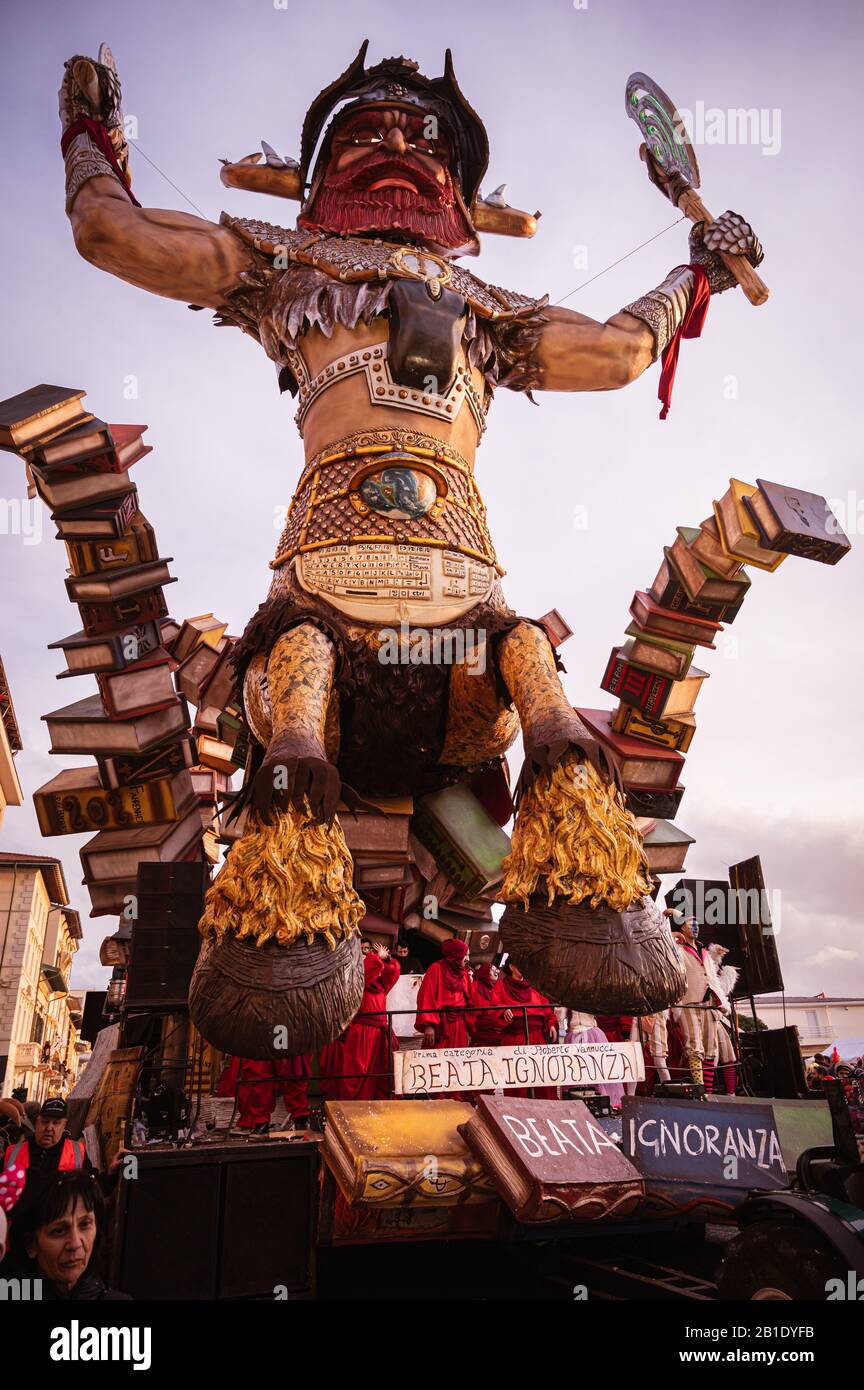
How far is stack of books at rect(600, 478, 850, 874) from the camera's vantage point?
5746 mm

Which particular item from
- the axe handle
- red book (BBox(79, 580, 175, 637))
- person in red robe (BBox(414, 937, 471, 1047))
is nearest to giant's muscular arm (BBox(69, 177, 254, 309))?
red book (BBox(79, 580, 175, 637))

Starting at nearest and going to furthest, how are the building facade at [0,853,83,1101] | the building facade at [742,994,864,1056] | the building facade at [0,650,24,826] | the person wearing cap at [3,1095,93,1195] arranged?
the person wearing cap at [3,1095,93,1195]
the building facade at [0,650,24,826]
the building facade at [0,853,83,1101]
the building facade at [742,994,864,1056]

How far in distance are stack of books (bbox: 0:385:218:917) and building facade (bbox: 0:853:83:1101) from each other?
1992cm

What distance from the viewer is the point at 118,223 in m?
4.62

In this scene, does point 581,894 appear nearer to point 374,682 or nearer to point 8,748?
point 374,682

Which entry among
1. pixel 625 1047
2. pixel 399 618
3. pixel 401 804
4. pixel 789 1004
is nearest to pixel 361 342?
pixel 399 618

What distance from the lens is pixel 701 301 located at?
5.72 m

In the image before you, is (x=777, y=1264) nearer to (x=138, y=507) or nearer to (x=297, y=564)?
(x=297, y=564)

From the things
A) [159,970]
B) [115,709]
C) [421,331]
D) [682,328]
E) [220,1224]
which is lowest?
[220,1224]

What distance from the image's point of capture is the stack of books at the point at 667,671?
18.9ft

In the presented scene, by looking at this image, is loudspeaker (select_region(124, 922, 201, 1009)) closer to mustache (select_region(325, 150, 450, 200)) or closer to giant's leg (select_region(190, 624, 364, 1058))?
giant's leg (select_region(190, 624, 364, 1058))

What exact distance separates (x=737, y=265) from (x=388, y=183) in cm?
214

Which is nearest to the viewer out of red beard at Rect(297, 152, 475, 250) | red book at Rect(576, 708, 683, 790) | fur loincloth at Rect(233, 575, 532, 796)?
fur loincloth at Rect(233, 575, 532, 796)

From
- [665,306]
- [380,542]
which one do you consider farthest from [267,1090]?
[665,306]
